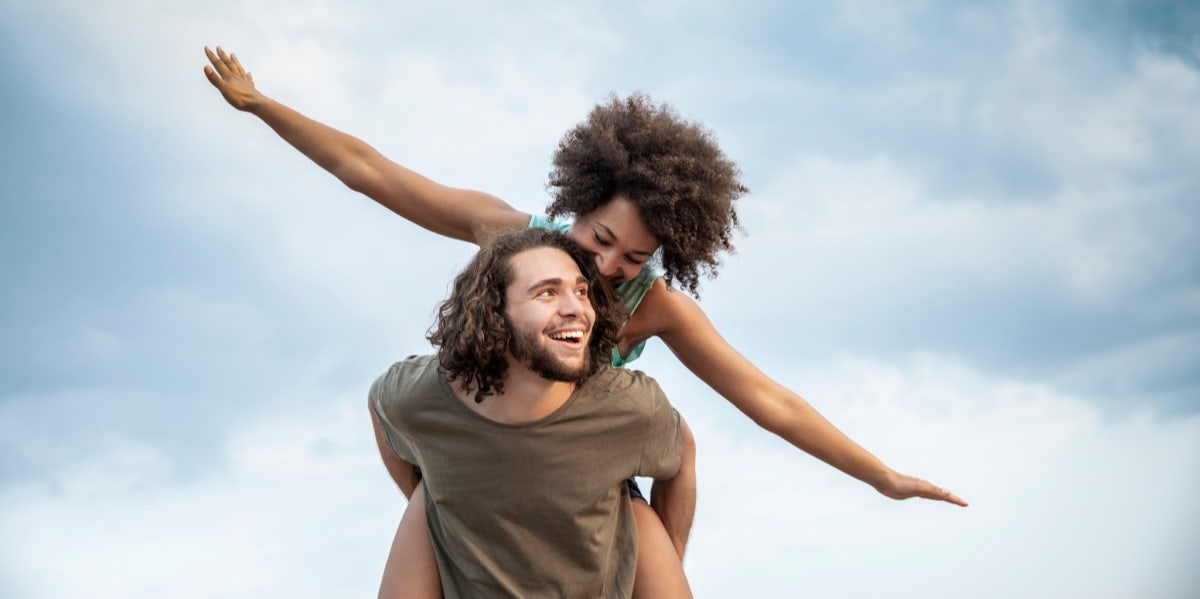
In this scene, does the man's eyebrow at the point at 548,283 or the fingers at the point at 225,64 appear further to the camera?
the fingers at the point at 225,64

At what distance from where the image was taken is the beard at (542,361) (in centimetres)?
441

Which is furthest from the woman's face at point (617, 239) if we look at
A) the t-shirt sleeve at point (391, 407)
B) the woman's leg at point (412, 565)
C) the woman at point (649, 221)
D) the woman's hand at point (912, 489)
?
the woman's hand at point (912, 489)

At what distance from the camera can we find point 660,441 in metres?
4.74

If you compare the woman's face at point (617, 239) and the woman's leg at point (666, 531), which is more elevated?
the woman's face at point (617, 239)

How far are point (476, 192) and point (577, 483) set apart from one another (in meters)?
1.62

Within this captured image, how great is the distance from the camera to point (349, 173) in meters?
5.62

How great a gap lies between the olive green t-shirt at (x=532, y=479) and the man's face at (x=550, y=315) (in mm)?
195

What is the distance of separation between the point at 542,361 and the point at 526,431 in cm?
28

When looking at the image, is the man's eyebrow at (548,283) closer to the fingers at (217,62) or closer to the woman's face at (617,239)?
the woman's face at (617,239)

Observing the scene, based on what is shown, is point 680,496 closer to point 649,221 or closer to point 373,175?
point 649,221

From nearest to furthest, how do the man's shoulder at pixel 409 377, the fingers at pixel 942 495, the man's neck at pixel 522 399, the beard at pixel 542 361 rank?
the beard at pixel 542 361
the man's neck at pixel 522 399
the man's shoulder at pixel 409 377
the fingers at pixel 942 495

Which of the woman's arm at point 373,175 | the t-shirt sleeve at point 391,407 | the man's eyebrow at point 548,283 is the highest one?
the woman's arm at point 373,175

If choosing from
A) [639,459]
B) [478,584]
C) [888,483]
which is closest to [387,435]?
[478,584]

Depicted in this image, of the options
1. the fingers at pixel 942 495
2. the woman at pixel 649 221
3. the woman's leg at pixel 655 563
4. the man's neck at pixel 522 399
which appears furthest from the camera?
the fingers at pixel 942 495
